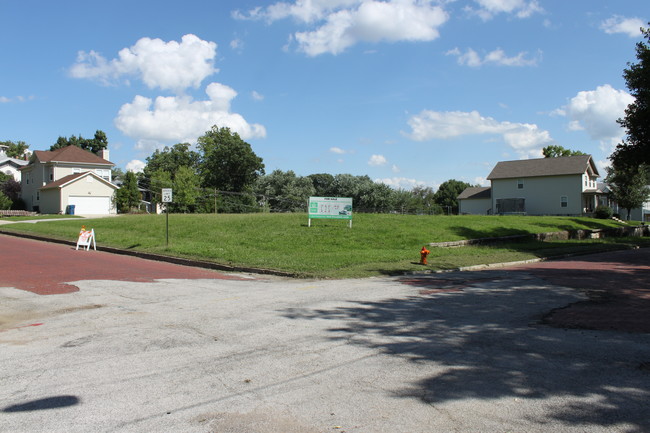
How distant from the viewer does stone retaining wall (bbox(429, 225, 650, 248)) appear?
2322 centimetres

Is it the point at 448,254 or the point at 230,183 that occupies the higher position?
the point at 230,183

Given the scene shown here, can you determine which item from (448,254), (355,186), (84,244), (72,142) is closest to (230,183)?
(355,186)

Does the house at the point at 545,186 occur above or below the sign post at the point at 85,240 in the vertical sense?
above

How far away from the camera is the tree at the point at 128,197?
2148 inches

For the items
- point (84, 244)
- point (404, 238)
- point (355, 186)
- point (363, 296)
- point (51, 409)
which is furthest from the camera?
point (355, 186)

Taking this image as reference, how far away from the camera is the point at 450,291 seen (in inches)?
430

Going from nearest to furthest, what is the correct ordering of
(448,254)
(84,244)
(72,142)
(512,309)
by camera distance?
(512,309), (448,254), (84,244), (72,142)

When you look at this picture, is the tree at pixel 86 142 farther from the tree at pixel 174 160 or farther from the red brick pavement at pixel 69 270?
the red brick pavement at pixel 69 270

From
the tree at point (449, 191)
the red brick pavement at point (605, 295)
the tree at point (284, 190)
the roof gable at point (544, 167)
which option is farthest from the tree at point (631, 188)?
the tree at point (449, 191)

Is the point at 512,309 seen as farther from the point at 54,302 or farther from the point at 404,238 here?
the point at 404,238

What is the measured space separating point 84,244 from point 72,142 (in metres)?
88.6

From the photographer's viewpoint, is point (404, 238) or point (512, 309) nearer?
point (512, 309)

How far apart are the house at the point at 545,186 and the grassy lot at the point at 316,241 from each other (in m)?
31.2

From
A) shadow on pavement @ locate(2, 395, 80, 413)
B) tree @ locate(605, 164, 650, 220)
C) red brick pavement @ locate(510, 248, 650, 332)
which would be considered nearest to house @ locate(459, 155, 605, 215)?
tree @ locate(605, 164, 650, 220)
